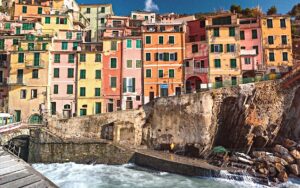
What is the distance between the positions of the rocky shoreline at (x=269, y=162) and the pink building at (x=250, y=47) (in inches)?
475

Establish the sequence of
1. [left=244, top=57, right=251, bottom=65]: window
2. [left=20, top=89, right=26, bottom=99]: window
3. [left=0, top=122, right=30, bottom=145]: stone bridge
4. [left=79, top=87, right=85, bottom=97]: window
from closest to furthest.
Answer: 1. [left=0, top=122, right=30, bottom=145]: stone bridge
2. [left=20, top=89, right=26, bottom=99]: window
3. [left=244, top=57, right=251, bottom=65]: window
4. [left=79, top=87, right=85, bottom=97]: window

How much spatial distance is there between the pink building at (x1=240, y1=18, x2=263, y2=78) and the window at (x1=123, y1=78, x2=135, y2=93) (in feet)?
52.0

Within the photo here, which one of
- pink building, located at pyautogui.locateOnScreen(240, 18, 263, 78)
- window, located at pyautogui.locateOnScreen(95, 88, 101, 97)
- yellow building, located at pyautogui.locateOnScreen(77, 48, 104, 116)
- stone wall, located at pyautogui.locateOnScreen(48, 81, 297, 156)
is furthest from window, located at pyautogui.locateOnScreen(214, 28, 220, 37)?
window, located at pyautogui.locateOnScreen(95, 88, 101, 97)

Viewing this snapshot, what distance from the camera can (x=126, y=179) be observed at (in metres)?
21.7

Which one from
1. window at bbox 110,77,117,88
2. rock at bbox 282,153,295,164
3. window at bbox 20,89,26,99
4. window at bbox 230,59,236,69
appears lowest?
rock at bbox 282,153,295,164

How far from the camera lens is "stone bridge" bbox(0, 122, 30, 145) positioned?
2750cm

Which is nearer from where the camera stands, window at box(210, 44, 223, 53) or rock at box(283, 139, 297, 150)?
rock at box(283, 139, 297, 150)

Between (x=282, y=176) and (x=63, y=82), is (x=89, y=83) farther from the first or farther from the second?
(x=282, y=176)

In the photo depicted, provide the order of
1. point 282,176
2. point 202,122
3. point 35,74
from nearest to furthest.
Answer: point 282,176 < point 202,122 < point 35,74

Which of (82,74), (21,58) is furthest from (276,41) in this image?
(21,58)

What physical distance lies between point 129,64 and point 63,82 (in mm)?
9857

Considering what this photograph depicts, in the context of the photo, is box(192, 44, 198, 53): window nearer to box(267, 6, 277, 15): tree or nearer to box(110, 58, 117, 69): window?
box(110, 58, 117, 69): window

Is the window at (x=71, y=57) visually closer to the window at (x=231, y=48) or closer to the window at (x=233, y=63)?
the window at (x=231, y=48)

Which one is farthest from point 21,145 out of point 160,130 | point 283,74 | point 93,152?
point 283,74
